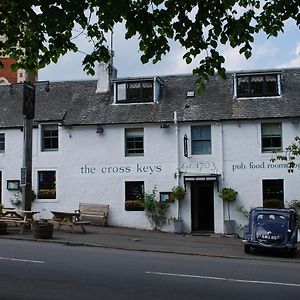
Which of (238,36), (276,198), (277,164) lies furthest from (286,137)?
(238,36)

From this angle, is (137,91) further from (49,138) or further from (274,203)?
(274,203)

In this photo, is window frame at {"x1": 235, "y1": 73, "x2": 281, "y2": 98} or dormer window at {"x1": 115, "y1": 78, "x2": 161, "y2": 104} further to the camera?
dormer window at {"x1": 115, "y1": 78, "x2": 161, "y2": 104}

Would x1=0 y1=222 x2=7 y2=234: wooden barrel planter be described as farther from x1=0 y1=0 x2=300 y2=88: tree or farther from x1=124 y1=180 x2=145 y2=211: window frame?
x1=0 y1=0 x2=300 y2=88: tree

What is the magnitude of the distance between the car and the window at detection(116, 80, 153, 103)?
11.0 meters

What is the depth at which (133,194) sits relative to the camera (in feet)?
93.7

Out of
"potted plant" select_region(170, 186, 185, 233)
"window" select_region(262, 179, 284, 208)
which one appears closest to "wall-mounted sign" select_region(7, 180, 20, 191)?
"potted plant" select_region(170, 186, 185, 233)

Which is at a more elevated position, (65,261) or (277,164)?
(277,164)

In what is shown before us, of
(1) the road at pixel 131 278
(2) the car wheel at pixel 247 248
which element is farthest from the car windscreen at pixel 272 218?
(1) the road at pixel 131 278

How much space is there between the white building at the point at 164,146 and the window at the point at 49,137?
55mm

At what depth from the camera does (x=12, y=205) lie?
29.7 m

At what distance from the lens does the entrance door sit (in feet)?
91.8

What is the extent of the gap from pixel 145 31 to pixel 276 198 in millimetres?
20183

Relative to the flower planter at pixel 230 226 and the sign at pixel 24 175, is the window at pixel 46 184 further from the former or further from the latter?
the flower planter at pixel 230 226

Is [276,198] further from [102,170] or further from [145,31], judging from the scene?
[145,31]
